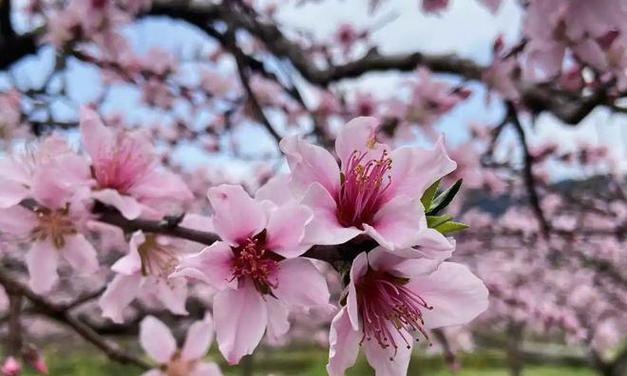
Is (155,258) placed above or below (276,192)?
below

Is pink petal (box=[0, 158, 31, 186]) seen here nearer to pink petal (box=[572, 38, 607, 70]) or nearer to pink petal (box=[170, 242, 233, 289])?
pink petal (box=[170, 242, 233, 289])

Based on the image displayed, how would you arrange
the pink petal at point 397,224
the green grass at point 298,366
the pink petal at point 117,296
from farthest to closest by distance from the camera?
1. the green grass at point 298,366
2. the pink petal at point 117,296
3. the pink petal at point 397,224

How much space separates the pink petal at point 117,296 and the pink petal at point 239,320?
1.03 ft

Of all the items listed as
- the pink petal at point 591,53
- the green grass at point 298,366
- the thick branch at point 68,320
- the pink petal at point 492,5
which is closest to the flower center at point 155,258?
the thick branch at point 68,320

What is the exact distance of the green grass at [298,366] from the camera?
394 inches

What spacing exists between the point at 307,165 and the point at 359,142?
0.23 feet

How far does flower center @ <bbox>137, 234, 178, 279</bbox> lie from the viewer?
0.92m

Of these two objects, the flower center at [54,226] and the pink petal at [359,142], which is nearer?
the pink petal at [359,142]

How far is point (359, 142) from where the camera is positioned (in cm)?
64

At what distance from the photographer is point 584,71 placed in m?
1.52

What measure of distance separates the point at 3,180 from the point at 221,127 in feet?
9.99

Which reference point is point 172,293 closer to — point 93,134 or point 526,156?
point 93,134

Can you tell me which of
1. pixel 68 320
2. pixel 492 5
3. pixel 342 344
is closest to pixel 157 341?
pixel 68 320

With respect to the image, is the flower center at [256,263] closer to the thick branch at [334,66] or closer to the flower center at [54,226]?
the flower center at [54,226]
